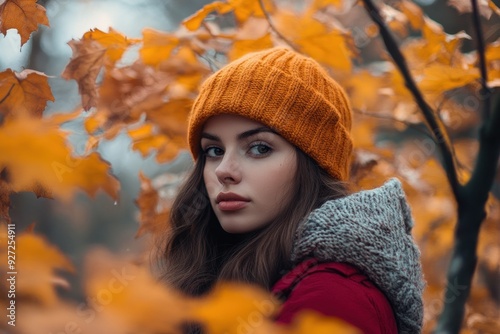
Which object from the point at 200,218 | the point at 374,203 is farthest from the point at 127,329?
the point at 200,218

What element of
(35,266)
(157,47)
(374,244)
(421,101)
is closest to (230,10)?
(157,47)

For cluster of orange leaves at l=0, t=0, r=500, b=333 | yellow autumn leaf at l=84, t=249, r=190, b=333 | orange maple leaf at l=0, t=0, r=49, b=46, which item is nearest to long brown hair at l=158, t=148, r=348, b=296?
cluster of orange leaves at l=0, t=0, r=500, b=333

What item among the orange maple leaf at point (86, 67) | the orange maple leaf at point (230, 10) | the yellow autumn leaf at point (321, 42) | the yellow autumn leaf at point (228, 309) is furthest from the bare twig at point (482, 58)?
the yellow autumn leaf at point (228, 309)

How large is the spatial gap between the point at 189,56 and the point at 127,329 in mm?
1583

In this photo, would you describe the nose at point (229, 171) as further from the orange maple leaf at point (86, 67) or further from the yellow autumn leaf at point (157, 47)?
the yellow autumn leaf at point (157, 47)

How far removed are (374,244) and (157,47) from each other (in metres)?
0.99

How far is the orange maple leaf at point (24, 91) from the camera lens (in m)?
1.30

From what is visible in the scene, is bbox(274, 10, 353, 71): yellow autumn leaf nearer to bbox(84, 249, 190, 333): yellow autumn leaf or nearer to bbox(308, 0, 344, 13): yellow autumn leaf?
bbox(308, 0, 344, 13): yellow autumn leaf

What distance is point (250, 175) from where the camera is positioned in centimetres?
140

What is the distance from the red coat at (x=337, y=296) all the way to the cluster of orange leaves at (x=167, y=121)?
0.17m

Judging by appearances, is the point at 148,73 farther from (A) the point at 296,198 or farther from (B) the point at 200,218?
(A) the point at 296,198

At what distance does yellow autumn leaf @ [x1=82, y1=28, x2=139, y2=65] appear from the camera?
170cm

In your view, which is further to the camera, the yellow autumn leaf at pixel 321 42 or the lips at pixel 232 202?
the yellow autumn leaf at pixel 321 42

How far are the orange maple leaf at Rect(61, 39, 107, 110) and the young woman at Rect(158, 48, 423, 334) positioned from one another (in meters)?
0.29
